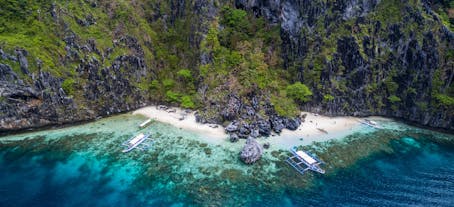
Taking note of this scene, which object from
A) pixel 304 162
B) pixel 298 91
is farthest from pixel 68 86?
pixel 298 91

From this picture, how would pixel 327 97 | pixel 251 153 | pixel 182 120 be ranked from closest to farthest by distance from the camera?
1. pixel 251 153
2. pixel 182 120
3. pixel 327 97

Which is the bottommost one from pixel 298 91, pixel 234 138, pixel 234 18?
pixel 234 138

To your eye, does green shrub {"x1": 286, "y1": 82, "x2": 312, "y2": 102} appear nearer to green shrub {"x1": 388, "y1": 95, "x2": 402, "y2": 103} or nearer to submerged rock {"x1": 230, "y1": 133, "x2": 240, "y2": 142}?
submerged rock {"x1": 230, "y1": 133, "x2": 240, "y2": 142}

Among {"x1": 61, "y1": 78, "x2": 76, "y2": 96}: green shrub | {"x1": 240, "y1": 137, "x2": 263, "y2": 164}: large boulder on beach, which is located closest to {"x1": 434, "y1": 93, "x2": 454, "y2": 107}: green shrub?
{"x1": 240, "y1": 137, "x2": 263, "y2": 164}: large boulder on beach

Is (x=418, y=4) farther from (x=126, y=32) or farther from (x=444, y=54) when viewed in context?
(x=126, y=32)

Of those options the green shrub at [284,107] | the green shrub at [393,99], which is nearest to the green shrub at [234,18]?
the green shrub at [284,107]

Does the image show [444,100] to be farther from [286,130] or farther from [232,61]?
[232,61]

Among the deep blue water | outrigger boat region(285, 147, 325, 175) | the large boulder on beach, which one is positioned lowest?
the deep blue water

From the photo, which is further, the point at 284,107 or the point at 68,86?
the point at 284,107
